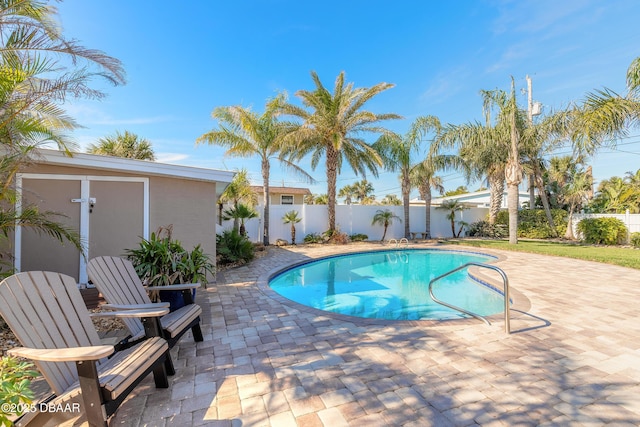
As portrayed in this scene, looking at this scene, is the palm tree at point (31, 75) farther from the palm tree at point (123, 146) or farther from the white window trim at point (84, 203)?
the palm tree at point (123, 146)

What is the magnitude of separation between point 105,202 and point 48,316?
4.68 metres

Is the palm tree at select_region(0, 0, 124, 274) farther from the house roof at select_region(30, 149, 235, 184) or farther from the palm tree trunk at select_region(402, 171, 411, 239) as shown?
the palm tree trunk at select_region(402, 171, 411, 239)

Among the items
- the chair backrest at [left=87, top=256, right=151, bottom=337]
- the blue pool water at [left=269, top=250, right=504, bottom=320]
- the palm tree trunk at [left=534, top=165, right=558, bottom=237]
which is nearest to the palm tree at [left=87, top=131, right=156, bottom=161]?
the blue pool water at [left=269, top=250, right=504, bottom=320]

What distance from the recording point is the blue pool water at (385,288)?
20.4 feet

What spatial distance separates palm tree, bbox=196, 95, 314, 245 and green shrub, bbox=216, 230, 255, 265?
14.4 feet

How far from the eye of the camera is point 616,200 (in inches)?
797

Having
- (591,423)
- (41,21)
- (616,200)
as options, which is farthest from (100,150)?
(616,200)

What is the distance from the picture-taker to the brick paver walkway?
93.4 inches

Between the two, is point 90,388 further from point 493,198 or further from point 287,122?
point 493,198

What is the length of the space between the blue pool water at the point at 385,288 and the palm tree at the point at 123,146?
10903 millimetres

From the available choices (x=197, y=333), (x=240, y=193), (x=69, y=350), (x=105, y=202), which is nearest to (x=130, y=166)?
(x=105, y=202)

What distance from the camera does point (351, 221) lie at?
59.0 ft

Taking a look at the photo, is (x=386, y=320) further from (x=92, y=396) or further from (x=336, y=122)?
(x=336, y=122)

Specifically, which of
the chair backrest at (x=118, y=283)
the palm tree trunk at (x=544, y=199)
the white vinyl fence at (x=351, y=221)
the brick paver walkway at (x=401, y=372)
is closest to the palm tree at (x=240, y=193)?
the white vinyl fence at (x=351, y=221)
